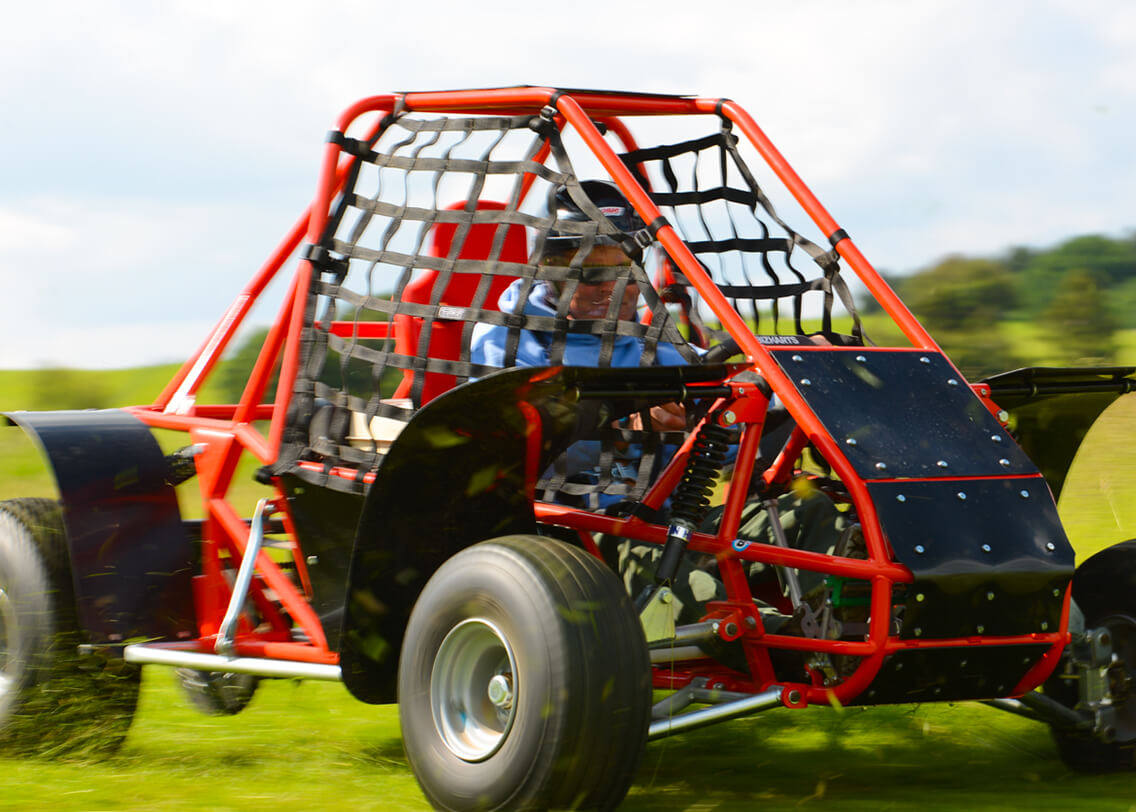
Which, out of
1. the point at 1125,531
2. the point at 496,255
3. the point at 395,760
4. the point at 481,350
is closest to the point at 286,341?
the point at 481,350

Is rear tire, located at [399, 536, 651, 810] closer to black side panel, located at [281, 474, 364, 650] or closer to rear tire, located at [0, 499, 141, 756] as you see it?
black side panel, located at [281, 474, 364, 650]

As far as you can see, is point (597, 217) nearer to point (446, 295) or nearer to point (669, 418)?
point (669, 418)

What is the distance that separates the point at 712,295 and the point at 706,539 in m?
0.66

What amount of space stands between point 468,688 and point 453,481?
589 mm

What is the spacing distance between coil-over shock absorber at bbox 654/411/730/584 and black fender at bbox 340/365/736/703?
0.57 feet

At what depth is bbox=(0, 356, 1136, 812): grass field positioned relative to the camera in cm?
401

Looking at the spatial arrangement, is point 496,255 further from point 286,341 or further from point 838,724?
point 838,724

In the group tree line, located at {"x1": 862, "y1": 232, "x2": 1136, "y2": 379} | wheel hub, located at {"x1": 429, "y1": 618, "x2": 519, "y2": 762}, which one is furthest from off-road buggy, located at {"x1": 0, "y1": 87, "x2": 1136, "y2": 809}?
tree line, located at {"x1": 862, "y1": 232, "x2": 1136, "y2": 379}

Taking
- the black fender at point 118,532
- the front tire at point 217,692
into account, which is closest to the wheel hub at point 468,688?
the black fender at point 118,532

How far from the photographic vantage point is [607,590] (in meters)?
3.46

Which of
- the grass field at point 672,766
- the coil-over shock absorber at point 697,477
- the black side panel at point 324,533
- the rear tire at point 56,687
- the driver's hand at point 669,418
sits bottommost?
the grass field at point 672,766

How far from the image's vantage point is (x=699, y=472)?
384 cm

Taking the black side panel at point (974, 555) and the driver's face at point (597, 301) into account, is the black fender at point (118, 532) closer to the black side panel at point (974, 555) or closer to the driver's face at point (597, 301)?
the driver's face at point (597, 301)

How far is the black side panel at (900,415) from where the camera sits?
12.3 feet
